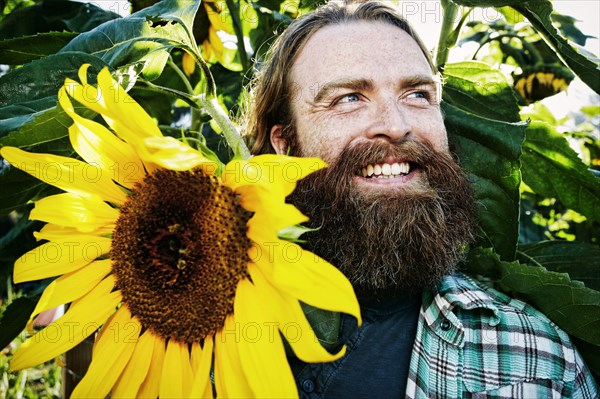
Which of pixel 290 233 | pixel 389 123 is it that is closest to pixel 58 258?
pixel 290 233

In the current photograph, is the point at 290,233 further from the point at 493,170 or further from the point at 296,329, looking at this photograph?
the point at 493,170

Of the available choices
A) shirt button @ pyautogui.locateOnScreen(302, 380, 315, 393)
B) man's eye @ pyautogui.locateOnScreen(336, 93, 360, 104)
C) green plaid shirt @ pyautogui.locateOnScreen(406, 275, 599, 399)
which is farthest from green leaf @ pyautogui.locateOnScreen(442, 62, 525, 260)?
shirt button @ pyautogui.locateOnScreen(302, 380, 315, 393)

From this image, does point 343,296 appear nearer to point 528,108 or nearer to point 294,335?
point 294,335

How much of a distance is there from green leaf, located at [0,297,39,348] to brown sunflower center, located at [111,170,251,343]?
53 centimetres

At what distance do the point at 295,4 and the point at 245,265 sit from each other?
1.09 meters

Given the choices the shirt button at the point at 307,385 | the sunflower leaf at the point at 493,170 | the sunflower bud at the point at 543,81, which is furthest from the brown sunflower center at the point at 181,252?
the sunflower bud at the point at 543,81

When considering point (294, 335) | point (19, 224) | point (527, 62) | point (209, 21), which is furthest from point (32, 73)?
point (527, 62)

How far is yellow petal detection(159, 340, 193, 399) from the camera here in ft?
2.72

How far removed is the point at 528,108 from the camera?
1.85 m

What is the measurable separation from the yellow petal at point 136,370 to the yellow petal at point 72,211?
0.60 ft

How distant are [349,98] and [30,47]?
59 cm

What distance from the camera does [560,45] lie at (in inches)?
46.9

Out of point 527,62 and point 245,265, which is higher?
point 527,62

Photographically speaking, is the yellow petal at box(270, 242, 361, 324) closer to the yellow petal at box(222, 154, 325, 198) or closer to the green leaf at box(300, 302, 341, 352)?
the yellow petal at box(222, 154, 325, 198)
